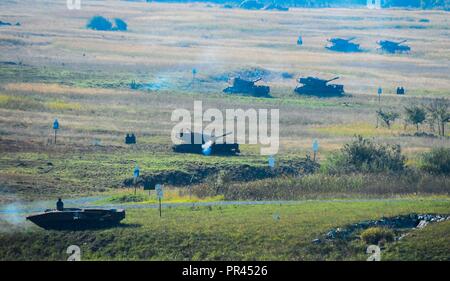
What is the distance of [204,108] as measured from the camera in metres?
81.9

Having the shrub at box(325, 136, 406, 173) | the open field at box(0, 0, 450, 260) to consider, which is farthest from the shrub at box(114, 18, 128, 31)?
the shrub at box(325, 136, 406, 173)

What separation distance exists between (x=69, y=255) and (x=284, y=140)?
3096cm

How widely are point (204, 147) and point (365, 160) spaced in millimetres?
10196

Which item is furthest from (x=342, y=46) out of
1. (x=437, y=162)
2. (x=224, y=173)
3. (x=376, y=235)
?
(x=376, y=235)

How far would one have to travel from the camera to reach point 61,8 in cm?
17425

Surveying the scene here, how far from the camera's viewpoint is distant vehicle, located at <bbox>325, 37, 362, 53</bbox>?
133 meters

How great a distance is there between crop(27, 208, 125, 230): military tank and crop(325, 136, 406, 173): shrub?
55.0ft

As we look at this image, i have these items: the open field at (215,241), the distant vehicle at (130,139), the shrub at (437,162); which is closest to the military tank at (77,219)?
the open field at (215,241)

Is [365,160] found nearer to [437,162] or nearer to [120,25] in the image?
[437,162]

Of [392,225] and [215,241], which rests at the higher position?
[392,225]
